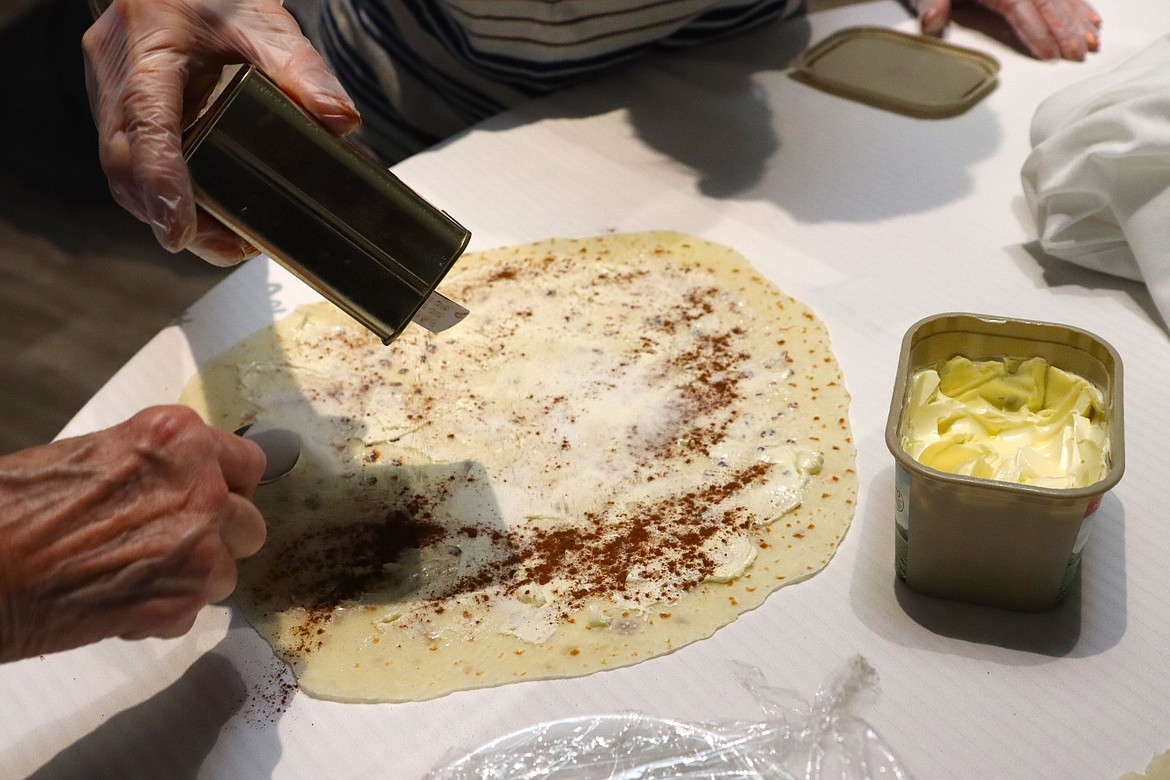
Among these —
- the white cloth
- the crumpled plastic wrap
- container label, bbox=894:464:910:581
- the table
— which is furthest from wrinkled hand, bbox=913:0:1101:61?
the crumpled plastic wrap

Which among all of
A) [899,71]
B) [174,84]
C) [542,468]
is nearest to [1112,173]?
[899,71]

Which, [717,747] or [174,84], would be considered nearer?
[717,747]

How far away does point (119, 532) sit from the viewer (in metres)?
0.74

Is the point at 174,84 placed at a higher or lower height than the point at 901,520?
higher

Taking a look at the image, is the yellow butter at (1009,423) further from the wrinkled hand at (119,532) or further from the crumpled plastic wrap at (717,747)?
the wrinkled hand at (119,532)

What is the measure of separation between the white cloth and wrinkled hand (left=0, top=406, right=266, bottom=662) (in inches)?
41.3

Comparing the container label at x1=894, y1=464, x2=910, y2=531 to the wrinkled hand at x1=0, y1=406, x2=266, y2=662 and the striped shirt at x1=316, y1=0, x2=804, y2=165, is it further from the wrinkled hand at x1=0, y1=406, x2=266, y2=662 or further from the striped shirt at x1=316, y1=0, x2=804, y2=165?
the striped shirt at x1=316, y1=0, x2=804, y2=165

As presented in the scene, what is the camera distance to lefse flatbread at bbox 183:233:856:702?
2.92 feet

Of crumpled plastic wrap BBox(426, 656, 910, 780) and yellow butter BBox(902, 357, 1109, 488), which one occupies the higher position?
yellow butter BBox(902, 357, 1109, 488)

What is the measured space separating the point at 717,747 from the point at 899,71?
4.24 ft

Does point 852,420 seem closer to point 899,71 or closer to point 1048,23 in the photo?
point 899,71

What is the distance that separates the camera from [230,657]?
884 millimetres

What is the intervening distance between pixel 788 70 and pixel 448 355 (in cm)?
90

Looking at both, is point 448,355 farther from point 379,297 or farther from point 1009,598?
point 1009,598
